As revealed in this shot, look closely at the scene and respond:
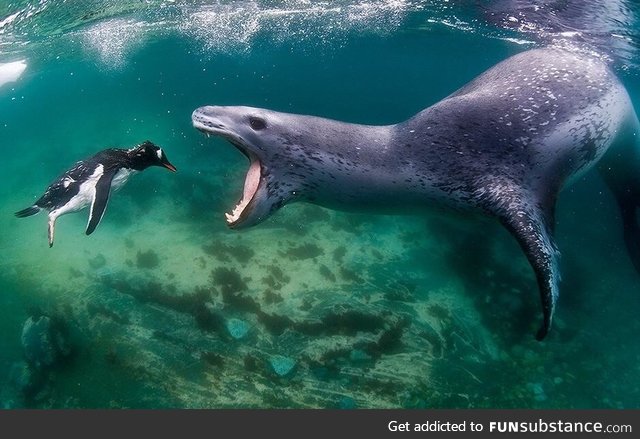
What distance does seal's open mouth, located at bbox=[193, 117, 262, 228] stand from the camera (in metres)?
3.18

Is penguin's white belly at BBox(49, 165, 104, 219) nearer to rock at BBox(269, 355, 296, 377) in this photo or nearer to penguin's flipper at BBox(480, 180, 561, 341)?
rock at BBox(269, 355, 296, 377)

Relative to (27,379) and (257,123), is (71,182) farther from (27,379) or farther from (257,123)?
(257,123)

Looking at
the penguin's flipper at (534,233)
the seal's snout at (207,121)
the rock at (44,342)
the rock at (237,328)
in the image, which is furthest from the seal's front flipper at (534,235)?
the rock at (44,342)

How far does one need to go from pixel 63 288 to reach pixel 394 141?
6.22 metres

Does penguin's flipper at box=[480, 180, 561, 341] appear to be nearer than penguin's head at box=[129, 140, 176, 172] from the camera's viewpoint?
Yes

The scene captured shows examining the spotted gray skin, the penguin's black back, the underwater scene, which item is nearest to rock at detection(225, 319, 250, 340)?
the underwater scene

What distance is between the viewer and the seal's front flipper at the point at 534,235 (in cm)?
346

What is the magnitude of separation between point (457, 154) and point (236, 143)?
1.91 metres

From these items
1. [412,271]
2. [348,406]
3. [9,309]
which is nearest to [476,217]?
[348,406]

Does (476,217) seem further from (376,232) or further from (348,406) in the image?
(376,232)

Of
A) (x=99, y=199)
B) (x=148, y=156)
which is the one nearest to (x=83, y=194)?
(x=99, y=199)

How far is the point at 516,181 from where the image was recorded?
3.81 meters

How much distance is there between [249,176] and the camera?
3750 mm

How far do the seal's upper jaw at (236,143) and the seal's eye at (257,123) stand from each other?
0.41ft
